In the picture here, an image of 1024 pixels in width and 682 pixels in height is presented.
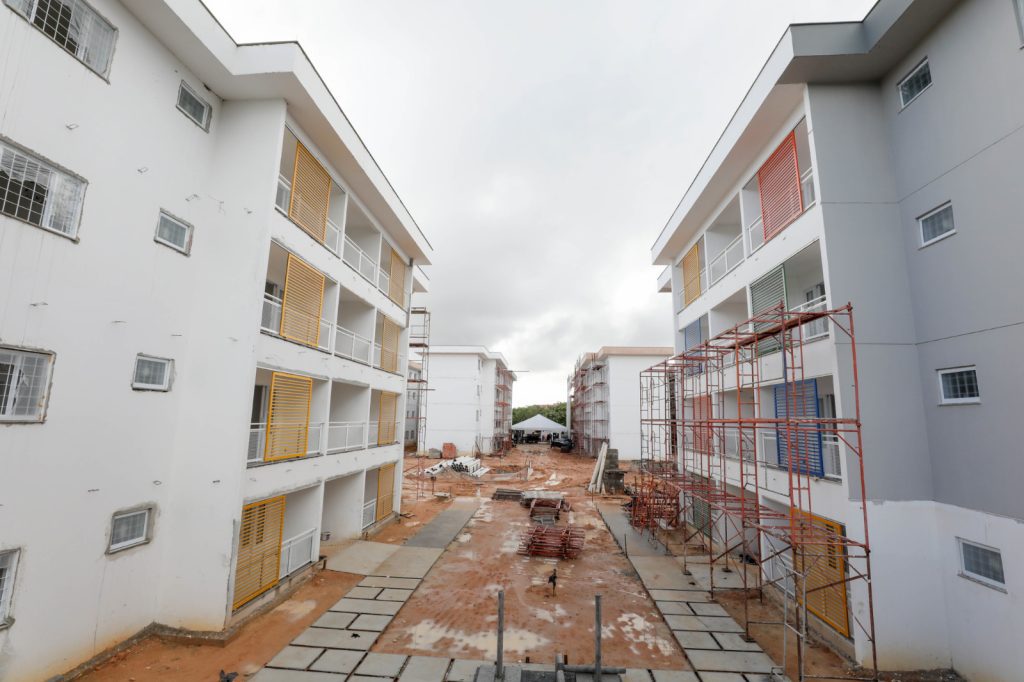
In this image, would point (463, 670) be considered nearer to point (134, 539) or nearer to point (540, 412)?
point (134, 539)

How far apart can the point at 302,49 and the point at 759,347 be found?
12.1 meters

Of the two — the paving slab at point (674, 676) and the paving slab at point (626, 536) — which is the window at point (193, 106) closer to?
the paving slab at point (674, 676)

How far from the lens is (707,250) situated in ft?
49.9

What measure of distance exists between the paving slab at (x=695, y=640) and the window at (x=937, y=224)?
8018 millimetres

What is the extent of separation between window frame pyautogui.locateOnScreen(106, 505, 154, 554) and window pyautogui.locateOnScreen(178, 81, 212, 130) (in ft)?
23.4

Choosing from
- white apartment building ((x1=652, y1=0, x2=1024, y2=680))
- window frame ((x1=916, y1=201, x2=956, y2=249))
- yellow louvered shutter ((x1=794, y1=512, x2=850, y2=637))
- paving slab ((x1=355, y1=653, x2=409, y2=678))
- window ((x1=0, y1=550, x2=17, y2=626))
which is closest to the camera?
window ((x1=0, y1=550, x2=17, y2=626))

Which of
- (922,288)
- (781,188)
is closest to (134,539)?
Result: (922,288)

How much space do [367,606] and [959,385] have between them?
11.5 m

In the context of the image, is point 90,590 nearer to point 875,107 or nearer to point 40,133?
point 40,133

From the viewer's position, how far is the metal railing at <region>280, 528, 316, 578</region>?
10383 millimetres

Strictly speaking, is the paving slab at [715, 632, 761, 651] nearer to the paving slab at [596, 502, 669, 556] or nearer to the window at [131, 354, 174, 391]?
the paving slab at [596, 502, 669, 556]

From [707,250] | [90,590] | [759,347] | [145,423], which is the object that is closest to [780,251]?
[759,347]

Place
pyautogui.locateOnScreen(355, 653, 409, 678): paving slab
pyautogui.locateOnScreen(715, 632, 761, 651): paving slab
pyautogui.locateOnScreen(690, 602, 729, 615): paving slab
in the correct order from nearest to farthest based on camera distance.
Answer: pyautogui.locateOnScreen(355, 653, 409, 678): paving slab, pyautogui.locateOnScreen(715, 632, 761, 651): paving slab, pyautogui.locateOnScreen(690, 602, 729, 615): paving slab

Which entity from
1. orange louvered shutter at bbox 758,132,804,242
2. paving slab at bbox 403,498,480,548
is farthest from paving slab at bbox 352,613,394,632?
orange louvered shutter at bbox 758,132,804,242
